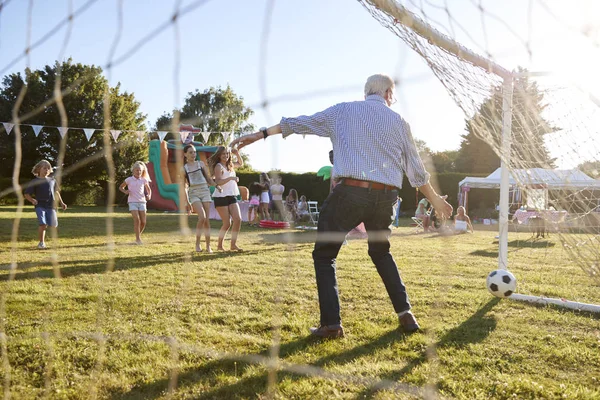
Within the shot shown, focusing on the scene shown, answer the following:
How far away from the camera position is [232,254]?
20.3ft

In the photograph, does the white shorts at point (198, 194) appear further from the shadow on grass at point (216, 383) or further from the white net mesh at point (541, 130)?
the shadow on grass at point (216, 383)

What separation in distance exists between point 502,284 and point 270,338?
1913mm

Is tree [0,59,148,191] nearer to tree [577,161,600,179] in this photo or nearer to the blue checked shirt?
the blue checked shirt

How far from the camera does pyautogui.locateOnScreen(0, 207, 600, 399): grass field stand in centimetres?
203

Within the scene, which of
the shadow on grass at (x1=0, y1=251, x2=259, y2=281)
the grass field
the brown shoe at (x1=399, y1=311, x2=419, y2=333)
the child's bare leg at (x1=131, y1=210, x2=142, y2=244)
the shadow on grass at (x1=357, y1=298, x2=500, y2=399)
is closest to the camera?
the grass field

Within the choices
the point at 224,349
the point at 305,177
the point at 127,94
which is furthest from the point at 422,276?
the point at 127,94

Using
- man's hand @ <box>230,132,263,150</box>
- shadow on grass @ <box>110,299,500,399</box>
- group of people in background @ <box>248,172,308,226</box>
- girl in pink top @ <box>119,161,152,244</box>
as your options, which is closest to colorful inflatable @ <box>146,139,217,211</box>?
group of people in background @ <box>248,172,308,226</box>

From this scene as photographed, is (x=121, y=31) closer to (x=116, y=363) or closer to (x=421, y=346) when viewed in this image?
(x=116, y=363)

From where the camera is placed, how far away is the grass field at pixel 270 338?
2.03 m

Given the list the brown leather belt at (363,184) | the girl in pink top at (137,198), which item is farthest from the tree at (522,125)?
the girl in pink top at (137,198)

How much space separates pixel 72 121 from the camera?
22.3m

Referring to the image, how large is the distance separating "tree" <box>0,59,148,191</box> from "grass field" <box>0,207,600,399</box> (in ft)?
61.5

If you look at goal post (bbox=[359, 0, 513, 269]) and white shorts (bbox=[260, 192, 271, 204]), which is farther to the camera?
white shorts (bbox=[260, 192, 271, 204])

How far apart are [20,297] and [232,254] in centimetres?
299
